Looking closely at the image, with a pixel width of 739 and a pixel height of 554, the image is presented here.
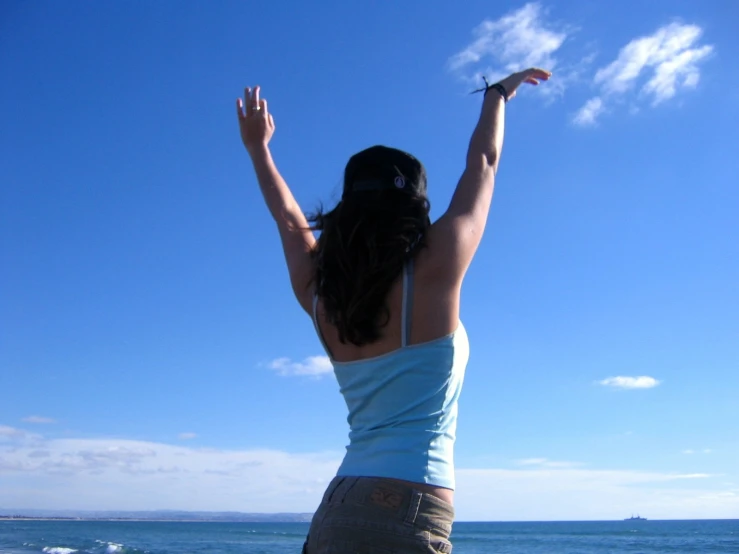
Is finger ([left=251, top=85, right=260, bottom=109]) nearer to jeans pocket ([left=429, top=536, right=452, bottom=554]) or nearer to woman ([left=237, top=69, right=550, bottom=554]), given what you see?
woman ([left=237, top=69, right=550, bottom=554])

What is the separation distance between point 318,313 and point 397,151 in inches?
17.2

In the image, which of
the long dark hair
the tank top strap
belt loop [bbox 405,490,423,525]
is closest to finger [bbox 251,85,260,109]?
the long dark hair

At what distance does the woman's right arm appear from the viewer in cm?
161

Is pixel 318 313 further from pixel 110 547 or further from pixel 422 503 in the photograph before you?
pixel 110 547

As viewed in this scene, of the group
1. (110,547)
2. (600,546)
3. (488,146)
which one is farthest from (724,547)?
(488,146)

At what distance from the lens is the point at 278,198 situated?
2178mm

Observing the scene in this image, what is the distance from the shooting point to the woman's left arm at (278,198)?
1939 millimetres

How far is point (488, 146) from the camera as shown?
1.82 metres

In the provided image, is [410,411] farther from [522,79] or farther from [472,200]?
[522,79]

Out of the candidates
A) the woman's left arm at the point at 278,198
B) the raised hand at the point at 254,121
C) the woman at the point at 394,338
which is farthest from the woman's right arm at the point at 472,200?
the raised hand at the point at 254,121

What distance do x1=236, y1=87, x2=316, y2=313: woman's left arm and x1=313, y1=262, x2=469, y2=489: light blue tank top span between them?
0.35 meters

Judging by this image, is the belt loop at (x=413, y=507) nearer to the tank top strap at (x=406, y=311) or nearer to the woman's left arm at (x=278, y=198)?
the tank top strap at (x=406, y=311)

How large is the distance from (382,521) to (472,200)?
2.43 feet

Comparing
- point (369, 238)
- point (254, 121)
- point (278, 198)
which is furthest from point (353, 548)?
point (254, 121)
